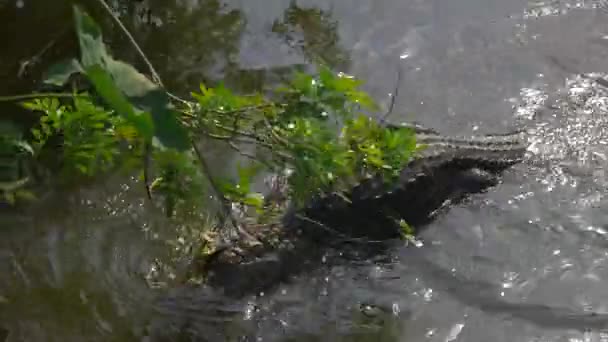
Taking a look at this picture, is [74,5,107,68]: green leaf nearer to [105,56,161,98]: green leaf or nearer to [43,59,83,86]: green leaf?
[105,56,161,98]: green leaf

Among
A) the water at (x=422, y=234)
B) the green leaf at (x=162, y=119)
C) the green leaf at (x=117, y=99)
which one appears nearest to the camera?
the green leaf at (x=117, y=99)

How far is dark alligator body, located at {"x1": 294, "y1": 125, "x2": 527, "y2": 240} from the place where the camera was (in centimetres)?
424

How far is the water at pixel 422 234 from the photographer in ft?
13.1

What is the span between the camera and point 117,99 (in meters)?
1.86

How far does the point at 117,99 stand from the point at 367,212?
265 centimetres

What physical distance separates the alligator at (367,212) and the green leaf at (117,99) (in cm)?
203

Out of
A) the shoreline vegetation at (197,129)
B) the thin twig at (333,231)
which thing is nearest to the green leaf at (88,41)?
the shoreline vegetation at (197,129)

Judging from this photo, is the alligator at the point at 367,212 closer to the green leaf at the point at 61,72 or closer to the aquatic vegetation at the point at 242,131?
the aquatic vegetation at the point at 242,131

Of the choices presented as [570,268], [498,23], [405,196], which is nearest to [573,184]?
[570,268]

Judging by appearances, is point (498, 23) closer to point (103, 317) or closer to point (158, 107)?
point (103, 317)

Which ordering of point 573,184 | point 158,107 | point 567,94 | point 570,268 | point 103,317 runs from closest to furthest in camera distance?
point 158,107
point 103,317
point 570,268
point 573,184
point 567,94

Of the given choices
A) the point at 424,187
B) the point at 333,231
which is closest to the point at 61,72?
the point at 333,231

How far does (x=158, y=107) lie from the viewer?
199 cm

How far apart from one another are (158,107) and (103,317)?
2353 millimetres
